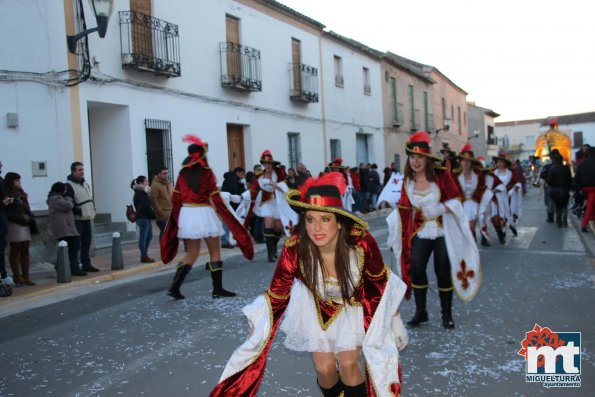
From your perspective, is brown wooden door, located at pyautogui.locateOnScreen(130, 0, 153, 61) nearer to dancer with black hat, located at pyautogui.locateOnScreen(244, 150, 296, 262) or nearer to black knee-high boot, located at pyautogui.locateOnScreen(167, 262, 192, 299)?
dancer with black hat, located at pyautogui.locateOnScreen(244, 150, 296, 262)

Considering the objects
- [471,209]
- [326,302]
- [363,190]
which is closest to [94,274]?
[471,209]

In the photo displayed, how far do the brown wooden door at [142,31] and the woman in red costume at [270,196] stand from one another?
5.08 meters

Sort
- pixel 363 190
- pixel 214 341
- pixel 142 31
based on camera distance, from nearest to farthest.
Answer: pixel 214 341, pixel 142 31, pixel 363 190

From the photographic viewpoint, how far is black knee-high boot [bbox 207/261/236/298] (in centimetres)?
715

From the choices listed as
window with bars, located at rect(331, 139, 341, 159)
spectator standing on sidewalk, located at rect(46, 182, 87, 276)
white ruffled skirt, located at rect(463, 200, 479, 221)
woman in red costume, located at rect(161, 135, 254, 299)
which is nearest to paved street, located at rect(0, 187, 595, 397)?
woman in red costume, located at rect(161, 135, 254, 299)

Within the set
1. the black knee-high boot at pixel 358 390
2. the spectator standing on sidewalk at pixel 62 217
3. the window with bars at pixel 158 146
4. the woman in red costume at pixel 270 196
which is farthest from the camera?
the window with bars at pixel 158 146

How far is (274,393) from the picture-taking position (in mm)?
4105

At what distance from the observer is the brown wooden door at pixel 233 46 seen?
17094 mm

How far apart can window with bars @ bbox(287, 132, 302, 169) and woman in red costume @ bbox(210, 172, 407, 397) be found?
17.6 metres

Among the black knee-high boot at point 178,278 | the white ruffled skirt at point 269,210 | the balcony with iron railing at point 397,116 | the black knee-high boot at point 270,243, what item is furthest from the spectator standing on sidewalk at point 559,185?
the balcony with iron railing at point 397,116

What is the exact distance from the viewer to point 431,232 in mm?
5551

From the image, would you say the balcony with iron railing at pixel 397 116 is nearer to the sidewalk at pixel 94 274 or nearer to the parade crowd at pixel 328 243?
the parade crowd at pixel 328 243

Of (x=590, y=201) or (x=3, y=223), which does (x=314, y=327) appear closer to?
(x=3, y=223)

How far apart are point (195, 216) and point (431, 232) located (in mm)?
2966
